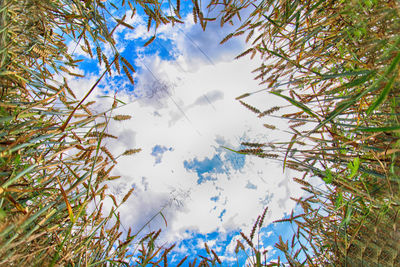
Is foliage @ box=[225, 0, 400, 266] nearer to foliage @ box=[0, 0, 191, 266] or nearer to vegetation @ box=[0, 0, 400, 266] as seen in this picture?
vegetation @ box=[0, 0, 400, 266]

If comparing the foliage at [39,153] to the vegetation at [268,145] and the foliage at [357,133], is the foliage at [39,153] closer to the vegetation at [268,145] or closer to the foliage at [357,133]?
the vegetation at [268,145]

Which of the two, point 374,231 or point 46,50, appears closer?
point 374,231

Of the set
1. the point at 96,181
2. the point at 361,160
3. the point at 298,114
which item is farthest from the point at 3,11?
the point at 361,160

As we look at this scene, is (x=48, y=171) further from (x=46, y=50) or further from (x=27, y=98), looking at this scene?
(x=46, y=50)

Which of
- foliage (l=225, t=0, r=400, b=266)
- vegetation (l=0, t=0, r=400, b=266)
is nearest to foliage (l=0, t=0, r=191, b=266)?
vegetation (l=0, t=0, r=400, b=266)

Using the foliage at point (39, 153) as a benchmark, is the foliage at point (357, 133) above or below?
above

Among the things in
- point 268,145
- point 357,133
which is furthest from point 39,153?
point 357,133

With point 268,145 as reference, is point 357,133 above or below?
above

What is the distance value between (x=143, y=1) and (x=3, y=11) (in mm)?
928

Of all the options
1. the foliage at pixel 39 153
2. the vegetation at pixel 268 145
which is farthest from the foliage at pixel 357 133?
the foliage at pixel 39 153

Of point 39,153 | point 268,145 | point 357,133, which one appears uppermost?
point 357,133

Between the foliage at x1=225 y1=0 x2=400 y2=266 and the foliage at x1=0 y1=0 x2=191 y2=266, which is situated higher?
the foliage at x1=225 y1=0 x2=400 y2=266

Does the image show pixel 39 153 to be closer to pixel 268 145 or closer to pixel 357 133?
pixel 268 145

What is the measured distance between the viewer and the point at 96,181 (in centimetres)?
128
